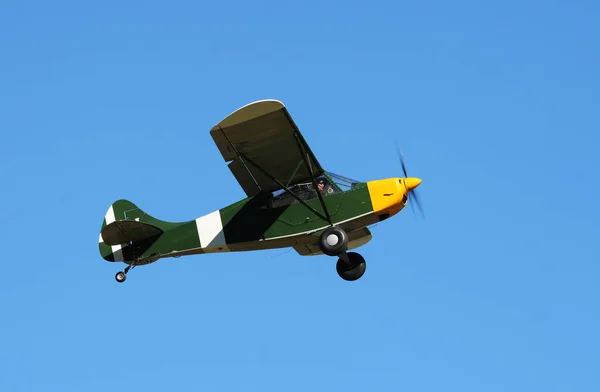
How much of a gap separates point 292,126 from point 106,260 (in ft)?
15.4

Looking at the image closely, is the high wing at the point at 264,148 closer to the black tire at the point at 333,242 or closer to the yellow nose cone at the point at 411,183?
the black tire at the point at 333,242

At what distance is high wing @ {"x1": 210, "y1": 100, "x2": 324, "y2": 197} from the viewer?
51.8ft

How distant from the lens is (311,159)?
16.7 meters

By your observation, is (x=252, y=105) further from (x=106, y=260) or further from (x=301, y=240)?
(x=106, y=260)

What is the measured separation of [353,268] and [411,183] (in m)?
1.99

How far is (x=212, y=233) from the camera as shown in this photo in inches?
691

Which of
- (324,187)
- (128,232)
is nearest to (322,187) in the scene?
(324,187)

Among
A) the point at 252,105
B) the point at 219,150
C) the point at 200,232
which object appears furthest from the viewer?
the point at 200,232

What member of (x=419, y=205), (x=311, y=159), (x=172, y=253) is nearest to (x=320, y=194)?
(x=311, y=159)

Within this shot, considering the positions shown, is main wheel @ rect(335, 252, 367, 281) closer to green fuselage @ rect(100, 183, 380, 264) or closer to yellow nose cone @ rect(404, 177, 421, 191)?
green fuselage @ rect(100, 183, 380, 264)

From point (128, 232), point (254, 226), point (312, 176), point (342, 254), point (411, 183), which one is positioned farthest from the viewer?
point (128, 232)

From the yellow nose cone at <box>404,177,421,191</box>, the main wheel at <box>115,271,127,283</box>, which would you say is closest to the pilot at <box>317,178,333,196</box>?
the yellow nose cone at <box>404,177,421,191</box>

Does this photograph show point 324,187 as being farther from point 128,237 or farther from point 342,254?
point 128,237

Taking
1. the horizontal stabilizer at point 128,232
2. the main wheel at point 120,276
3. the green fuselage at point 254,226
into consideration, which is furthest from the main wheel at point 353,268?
the main wheel at point 120,276
